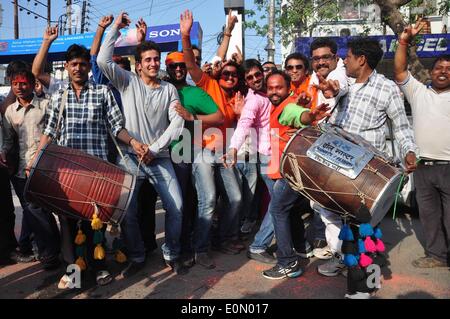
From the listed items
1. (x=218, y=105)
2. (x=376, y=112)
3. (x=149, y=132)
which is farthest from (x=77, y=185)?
(x=376, y=112)

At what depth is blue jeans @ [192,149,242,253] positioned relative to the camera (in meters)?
3.69

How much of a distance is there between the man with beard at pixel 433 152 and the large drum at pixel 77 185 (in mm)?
2439

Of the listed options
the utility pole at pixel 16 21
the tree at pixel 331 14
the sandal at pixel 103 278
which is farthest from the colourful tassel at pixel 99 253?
the utility pole at pixel 16 21

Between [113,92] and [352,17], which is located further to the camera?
[352,17]

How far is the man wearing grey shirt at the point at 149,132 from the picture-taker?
3324 millimetres

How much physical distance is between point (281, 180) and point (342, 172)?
2.27ft

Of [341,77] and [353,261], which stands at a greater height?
[341,77]

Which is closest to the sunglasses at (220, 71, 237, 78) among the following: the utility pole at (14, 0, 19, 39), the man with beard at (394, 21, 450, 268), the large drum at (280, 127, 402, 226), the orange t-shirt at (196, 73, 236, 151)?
the orange t-shirt at (196, 73, 236, 151)

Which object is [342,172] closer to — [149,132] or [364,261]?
[364,261]

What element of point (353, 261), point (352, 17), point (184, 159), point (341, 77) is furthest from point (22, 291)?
point (352, 17)

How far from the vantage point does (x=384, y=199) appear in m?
2.71

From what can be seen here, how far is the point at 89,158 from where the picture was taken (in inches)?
114

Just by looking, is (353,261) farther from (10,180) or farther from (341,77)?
(10,180)
